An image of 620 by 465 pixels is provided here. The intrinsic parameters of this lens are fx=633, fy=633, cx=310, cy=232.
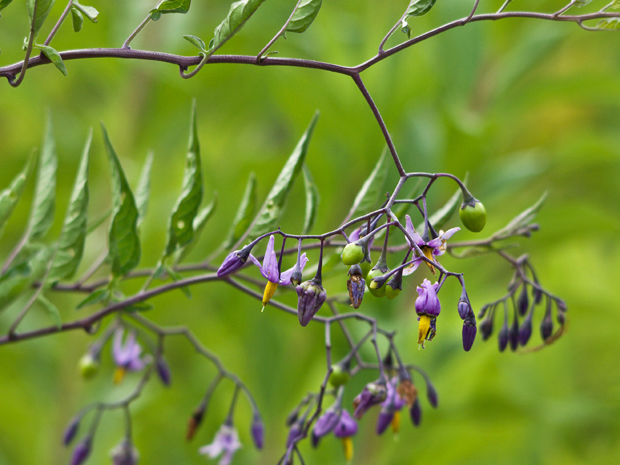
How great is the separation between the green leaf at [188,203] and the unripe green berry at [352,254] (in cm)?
19

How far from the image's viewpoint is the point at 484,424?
126 centimetres

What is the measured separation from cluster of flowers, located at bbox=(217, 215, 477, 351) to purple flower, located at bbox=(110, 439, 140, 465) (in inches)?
16.5

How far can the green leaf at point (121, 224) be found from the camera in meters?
0.49

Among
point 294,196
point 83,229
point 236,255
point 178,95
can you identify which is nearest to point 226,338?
point 294,196

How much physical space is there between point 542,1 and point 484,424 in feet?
2.70

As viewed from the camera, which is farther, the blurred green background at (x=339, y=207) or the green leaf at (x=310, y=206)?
the blurred green background at (x=339, y=207)

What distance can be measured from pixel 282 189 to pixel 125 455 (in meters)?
0.41

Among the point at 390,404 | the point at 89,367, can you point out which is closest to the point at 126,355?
the point at 89,367

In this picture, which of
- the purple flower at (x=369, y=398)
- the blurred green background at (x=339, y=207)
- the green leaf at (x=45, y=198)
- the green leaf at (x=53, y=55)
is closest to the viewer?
the green leaf at (x=53, y=55)

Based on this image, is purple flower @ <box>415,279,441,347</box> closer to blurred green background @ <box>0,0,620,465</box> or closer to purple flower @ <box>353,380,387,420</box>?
purple flower @ <box>353,380,387,420</box>

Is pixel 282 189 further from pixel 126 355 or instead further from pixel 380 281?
pixel 126 355

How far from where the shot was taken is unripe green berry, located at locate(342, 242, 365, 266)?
14.7 inches

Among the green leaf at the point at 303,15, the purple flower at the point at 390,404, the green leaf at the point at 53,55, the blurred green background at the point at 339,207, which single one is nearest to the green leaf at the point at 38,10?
the green leaf at the point at 53,55

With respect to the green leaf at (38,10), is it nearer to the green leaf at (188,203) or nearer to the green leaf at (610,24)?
the green leaf at (188,203)
